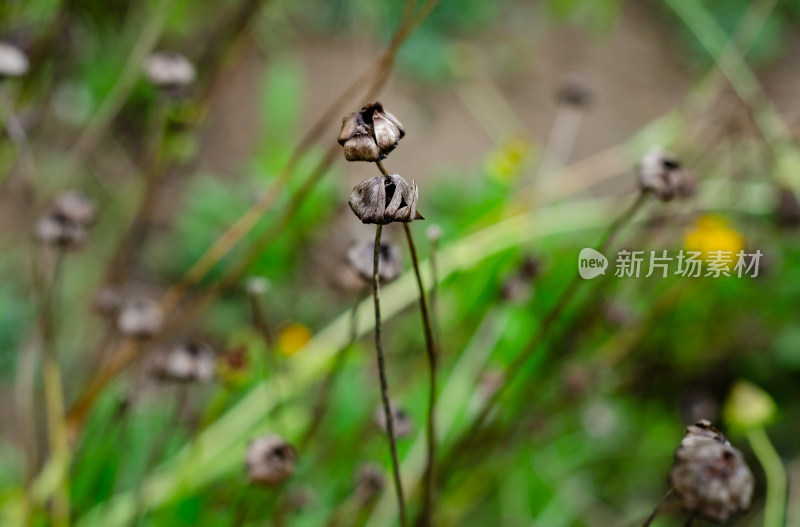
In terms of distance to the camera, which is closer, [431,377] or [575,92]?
[431,377]

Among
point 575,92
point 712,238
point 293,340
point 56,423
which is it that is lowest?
point 56,423

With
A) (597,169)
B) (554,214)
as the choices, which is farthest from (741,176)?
(554,214)

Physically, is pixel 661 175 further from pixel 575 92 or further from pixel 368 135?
pixel 575 92

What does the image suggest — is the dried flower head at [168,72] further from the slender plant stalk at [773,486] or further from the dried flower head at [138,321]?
the slender plant stalk at [773,486]

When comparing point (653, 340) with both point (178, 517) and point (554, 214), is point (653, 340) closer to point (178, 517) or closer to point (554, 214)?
point (554, 214)

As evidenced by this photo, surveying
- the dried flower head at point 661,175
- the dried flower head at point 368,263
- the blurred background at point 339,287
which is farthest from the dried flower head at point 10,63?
the dried flower head at point 661,175
